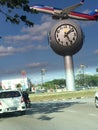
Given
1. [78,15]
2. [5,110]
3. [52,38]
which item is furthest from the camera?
[78,15]

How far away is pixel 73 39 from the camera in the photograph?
8831 centimetres

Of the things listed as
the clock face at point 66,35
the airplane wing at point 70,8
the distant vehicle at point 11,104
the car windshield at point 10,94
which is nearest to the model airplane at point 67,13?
the airplane wing at point 70,8

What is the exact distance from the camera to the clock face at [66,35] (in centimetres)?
8744

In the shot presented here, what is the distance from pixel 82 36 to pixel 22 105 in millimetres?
64986

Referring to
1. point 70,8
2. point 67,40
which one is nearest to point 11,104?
point 67,40

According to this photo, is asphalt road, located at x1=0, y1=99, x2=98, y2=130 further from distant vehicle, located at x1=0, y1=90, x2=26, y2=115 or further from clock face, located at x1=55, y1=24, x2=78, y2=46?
clock face, located at x1=55, y1=24, x2=78, y2=46

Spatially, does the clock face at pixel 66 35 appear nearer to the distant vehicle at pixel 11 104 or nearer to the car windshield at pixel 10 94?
the car windshield at pixel 10 94

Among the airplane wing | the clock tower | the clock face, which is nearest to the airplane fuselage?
the airplane wing

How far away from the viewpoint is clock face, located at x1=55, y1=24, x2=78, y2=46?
287 feet

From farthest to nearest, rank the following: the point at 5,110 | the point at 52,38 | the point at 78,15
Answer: the point at 78,15
the point at 52,38
the point at 5,110

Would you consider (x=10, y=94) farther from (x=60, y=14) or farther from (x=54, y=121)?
(x=60, y=14)

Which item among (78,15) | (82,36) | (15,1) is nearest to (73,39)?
(82,36)

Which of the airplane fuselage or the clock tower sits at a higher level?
the airplane fuselage

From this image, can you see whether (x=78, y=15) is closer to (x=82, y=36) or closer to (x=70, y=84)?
(x=82, y=36)
